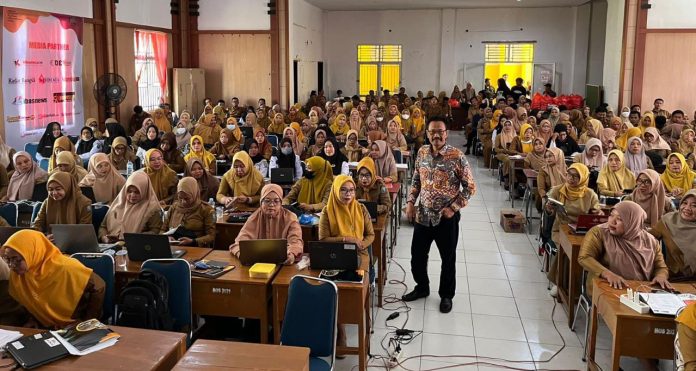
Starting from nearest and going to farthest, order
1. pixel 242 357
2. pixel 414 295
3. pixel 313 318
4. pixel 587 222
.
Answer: pixel 242 357, pixel 313 318, pixel 587 222, pixel 414 295

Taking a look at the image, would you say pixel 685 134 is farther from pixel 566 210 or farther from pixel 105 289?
pixel 105 289

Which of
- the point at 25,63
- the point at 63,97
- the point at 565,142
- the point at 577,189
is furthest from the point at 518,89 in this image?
the point at 25,63

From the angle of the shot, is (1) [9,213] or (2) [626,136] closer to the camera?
(1) [9,213]

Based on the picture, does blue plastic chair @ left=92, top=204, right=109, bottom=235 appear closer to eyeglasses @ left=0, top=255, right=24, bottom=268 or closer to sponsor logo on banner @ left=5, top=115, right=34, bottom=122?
eyeglasses @ left=0, top=255, right=24, bottom=268

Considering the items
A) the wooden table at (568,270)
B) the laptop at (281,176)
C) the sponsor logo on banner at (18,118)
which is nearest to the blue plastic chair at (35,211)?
the laptop at (281,176)

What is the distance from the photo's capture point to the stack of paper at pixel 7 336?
2.94 m

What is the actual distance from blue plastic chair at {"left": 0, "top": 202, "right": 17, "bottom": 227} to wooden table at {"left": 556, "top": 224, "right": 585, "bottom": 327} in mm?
4978

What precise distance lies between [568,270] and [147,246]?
11.6ft

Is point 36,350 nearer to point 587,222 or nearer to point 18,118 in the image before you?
point 587,222

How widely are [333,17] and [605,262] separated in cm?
1745

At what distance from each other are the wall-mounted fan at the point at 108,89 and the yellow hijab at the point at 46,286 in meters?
7.94

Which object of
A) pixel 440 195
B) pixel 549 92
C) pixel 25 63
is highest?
pixel 25 63

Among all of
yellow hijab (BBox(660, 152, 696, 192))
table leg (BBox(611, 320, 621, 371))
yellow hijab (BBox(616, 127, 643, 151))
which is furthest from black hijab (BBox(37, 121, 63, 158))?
yellow hijab (BBox(616, 127, 643, 151))

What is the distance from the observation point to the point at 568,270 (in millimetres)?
5152
